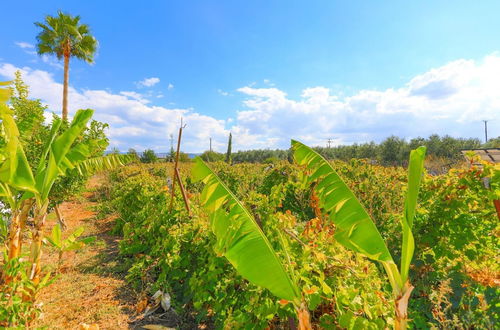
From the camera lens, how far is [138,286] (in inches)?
174

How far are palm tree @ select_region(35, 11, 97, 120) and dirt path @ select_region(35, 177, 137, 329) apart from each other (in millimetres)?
13128

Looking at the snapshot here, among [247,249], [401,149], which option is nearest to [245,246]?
[247,249]

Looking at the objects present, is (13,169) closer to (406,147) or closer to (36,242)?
(36,242)

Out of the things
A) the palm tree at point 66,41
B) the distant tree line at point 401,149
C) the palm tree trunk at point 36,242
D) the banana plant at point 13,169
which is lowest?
the palm tree trunk at point 36,242

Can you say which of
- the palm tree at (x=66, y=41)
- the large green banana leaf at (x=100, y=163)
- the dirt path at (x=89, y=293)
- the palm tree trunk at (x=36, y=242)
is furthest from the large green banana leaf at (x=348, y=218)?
the palm tree at (x=66, y=41)

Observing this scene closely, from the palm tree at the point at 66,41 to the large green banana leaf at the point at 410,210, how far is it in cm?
1878

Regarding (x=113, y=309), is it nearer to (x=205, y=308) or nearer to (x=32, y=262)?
(x=32, y=262)

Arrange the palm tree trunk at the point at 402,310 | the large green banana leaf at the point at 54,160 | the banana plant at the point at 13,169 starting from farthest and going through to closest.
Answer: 1. the large green banana leaf at the point at 54,160
2. the banana plant at the point at 13,169
3. the palm tree trunk at the point at 402,310

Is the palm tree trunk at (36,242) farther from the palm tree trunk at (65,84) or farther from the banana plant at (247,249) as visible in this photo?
the palm tree trunk at (65,84)

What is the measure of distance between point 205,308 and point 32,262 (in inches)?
96.6

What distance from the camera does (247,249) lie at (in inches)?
67.5

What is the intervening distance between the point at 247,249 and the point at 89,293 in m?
4.24

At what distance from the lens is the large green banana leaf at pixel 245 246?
5.39 ft

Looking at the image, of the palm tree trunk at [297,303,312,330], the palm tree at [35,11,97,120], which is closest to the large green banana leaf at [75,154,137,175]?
the palm tree trunk at [297,303,312,330]
